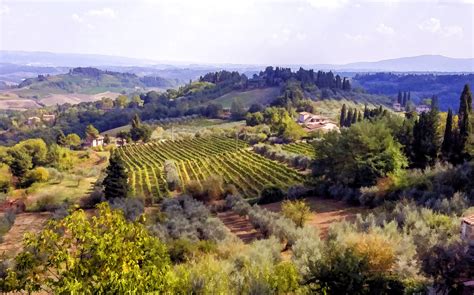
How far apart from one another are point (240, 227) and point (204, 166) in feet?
92.6

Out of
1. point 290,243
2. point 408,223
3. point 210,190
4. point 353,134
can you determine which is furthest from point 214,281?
point 210,190

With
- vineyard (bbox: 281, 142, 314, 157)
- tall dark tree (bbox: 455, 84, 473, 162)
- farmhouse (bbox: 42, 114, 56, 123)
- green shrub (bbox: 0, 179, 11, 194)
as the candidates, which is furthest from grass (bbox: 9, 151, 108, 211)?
farmhouse (bbox: 42, 114, 56, 123)

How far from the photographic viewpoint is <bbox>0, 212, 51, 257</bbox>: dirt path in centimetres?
2588

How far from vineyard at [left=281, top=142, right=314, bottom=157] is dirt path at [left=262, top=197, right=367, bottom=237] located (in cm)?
2570

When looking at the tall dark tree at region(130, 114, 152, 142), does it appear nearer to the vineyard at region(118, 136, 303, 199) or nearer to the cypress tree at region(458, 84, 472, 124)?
the vineyard at region(118, 136, 303, 199)

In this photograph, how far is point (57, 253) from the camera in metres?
6.80

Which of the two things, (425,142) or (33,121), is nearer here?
(425,142)

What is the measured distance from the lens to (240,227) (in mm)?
25281

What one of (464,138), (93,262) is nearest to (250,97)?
(464,138)

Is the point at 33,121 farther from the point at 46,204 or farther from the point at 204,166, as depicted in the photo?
the point at 46,204

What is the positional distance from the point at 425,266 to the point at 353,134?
796 inches

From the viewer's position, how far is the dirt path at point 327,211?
A: 2389 centimetres

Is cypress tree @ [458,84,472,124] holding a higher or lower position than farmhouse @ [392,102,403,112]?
higher

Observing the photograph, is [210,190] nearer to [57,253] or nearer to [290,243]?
[290,243]
